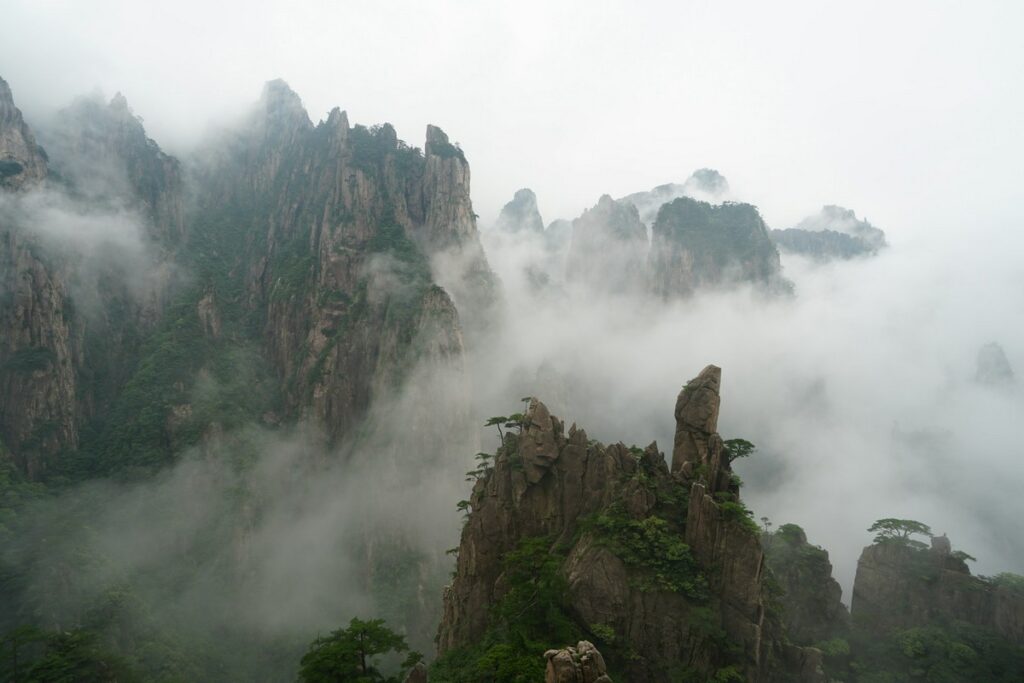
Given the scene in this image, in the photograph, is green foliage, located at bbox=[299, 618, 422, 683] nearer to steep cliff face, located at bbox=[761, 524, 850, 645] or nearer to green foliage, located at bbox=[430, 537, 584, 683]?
green foliage, located at bbox=[430, 537, 584, 683]

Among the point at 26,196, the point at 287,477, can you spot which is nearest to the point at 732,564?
the point at 287,477

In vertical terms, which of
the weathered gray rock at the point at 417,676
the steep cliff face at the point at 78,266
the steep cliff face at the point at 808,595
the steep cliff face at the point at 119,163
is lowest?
the weathered gray rock at the point at 417,676

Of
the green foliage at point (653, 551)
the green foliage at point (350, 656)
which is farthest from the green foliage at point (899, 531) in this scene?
the green foliage at point (350, 656)

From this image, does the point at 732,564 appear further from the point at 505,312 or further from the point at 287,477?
the point at 505,312

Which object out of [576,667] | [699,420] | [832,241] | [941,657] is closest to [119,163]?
[699,420]

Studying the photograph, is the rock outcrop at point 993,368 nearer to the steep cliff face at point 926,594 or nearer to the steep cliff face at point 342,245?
the steep cliff face at point 926,594

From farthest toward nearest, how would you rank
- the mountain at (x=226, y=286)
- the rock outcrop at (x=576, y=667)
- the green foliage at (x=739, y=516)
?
the mountain at (x=226, y=286) < the green foliage at (x=739, y=516) < the rock outcrop at (x=576, y=667)

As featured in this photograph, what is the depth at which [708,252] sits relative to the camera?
120812mm

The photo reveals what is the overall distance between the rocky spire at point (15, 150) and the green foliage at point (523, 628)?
3605 inches

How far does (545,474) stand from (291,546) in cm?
5293

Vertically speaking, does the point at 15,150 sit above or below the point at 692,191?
below

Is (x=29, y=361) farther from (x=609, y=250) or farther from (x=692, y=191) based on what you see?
(x=692, y=191)

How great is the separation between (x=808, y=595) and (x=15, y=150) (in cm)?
11853

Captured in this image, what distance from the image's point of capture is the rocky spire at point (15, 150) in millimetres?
76188
